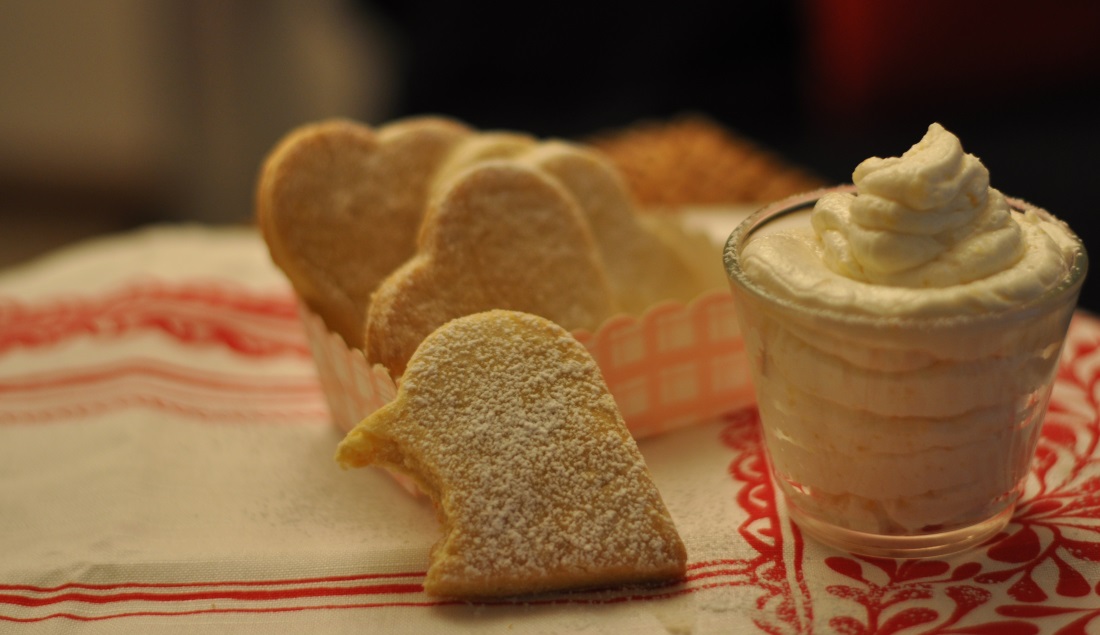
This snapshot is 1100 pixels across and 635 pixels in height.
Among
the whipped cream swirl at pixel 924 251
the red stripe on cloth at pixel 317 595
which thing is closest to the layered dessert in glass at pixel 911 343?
the whipped cream swirl at pixel 924 251

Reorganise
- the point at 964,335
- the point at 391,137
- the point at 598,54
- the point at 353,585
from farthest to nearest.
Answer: the point at 598,54 → the point at 391,137 → the point at 353,585 → the point at 964,335

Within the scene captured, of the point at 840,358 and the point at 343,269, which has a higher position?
the point at 840,358

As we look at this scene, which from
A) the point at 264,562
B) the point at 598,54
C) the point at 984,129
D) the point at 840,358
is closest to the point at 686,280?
the point at 840,358

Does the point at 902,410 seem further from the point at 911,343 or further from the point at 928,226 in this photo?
the point at 928,226

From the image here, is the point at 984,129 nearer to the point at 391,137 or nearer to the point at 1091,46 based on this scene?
the point at 1091,46

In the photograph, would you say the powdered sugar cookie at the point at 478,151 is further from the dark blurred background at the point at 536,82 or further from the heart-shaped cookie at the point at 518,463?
the dark blurred background at the point at 536,82

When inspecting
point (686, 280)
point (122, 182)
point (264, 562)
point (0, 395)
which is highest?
point (686, 280)

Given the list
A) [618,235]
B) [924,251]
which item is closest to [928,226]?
[924,251]

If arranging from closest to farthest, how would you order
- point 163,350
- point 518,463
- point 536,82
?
1. point 518,463
2. point 163,350
3. point 536,82
